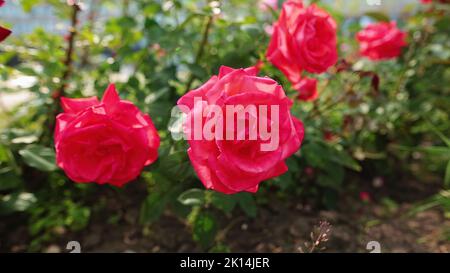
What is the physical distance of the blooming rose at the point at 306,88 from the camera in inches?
47.1

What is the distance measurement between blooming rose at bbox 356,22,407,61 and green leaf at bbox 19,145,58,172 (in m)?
1.28

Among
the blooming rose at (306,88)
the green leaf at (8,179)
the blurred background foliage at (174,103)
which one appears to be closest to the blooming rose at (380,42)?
the blurred background foliage at (174,103)

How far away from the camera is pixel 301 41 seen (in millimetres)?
1013

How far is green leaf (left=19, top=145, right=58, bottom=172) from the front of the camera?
44.9 inches

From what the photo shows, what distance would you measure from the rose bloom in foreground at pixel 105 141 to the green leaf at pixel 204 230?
356mm

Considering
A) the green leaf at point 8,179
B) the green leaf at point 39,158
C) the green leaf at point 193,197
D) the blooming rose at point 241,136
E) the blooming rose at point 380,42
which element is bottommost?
the green leaf at point 8,179

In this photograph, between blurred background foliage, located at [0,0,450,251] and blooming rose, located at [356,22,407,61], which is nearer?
blurred background foliage, located at [0,0,450,251]

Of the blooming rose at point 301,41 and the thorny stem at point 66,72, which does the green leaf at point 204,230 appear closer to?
the blooming rose at point 301,41

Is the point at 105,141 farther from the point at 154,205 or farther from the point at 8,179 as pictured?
the point at 8,179

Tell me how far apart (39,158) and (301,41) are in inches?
32.0

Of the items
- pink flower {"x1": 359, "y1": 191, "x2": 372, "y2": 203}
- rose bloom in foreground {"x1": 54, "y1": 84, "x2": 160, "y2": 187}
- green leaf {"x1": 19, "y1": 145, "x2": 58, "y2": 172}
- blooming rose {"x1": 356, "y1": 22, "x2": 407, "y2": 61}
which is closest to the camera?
rose bloom in foreground {"x1": 54, "y1": 84, "x2": 160, "y2": 187}

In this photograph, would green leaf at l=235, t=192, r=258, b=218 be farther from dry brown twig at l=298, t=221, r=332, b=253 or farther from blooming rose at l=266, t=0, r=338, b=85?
blooming rose at l=266, t=0, r=338, b=85

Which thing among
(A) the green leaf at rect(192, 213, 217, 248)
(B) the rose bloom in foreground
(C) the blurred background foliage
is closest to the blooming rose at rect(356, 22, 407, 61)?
(C) the blurred background foliage

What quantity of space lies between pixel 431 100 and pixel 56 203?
1814 millimetres
